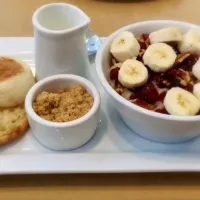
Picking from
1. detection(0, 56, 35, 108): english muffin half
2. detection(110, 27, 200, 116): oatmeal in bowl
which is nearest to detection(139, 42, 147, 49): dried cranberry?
detection(110, 27, 200, 116): oatmeal in bowl

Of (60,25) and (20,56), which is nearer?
(60,25)

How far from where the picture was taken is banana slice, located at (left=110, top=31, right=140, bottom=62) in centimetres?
88

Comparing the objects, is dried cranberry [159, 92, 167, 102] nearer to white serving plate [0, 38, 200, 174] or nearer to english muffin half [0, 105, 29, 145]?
white serving plate [0, 38, 200, 174]

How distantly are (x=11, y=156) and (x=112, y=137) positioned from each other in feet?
0.74

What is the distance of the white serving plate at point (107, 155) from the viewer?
2.58 feet

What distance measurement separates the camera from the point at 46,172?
0.78 metres

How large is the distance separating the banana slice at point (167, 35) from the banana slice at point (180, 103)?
143 mm

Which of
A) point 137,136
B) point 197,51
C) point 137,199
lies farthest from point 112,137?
point 197,51

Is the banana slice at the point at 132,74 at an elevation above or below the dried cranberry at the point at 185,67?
below

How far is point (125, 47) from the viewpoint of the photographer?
2.89 ft

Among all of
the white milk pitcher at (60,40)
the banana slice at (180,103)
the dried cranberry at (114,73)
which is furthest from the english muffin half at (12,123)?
the banana slice at (180,103)

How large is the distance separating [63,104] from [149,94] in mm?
187

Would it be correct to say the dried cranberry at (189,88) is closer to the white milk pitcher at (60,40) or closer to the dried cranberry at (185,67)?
the dried cranberry at (185,67)

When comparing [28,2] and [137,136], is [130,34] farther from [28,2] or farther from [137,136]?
[28,2]
